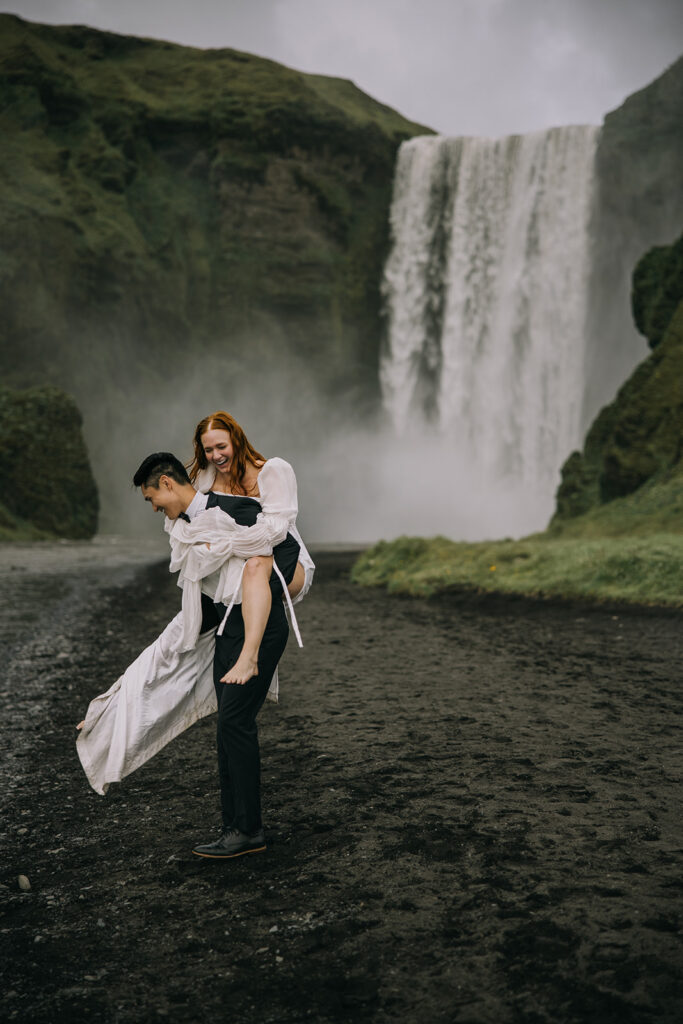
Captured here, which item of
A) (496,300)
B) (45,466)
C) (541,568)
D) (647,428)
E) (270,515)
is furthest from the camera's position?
(496,300)

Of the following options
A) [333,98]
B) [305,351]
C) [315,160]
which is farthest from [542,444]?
[333,98]

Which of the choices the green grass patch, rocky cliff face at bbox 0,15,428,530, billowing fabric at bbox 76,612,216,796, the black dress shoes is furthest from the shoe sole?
rocky cliff face at bbox 0,15,428,530

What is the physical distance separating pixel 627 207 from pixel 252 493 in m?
39.7

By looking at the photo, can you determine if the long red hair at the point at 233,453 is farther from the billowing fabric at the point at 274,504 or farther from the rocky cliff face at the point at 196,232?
the rocky cliff face at the point at 196,232

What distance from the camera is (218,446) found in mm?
3996

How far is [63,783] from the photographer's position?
545cm

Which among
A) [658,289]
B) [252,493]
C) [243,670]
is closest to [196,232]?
[658,289]

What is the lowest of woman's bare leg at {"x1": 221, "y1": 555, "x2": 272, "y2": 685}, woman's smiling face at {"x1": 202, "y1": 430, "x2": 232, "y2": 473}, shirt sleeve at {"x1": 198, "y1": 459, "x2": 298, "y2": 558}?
woman's bare leg at {"x1": 221, "y1": 555, "x2": 272, "y2": 685}

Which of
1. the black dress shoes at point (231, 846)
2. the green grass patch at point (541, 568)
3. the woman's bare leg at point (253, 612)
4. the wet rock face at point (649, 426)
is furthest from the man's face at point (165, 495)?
the wet rock face at point (649, 426)

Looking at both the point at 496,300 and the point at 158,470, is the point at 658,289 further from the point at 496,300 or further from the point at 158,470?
the point at 158,470

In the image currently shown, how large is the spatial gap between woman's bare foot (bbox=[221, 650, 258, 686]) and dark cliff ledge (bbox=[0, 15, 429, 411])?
4258 centimetres

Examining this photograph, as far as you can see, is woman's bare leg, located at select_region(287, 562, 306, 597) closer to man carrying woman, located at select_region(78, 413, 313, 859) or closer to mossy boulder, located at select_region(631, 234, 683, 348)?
man carrying woman, located at select_region(78, 413, 313, 859)

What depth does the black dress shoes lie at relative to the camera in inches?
161

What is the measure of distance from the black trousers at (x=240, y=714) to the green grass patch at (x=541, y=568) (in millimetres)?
8644
